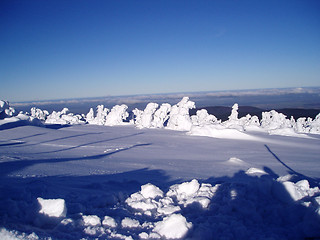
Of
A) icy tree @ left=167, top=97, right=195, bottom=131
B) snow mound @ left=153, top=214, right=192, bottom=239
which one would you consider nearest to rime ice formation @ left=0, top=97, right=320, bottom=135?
icy tree @ left=167, top=97, right=195, bottom=131

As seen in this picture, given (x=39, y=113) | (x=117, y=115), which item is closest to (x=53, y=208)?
(x=117, y=115)

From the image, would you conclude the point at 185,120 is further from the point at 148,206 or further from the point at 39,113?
the point at 39,113

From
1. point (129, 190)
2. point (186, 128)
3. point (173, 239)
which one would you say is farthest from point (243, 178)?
point (186, 128)

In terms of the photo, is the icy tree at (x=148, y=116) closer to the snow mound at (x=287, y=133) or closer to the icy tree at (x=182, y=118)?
the icy tree at (x=182, y=118)

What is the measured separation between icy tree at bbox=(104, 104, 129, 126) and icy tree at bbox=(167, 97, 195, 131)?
35.7 feet

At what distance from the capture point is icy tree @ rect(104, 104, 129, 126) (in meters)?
37.7

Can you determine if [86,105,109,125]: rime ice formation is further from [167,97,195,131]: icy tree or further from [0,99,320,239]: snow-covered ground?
[0,99,320,239]: snow-covered ground

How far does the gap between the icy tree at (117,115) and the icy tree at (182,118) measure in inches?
429

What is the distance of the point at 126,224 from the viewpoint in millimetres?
2969

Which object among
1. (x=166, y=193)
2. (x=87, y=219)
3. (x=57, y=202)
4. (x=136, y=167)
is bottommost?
(x=136, y=167)

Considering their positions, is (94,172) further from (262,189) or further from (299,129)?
(299,129)

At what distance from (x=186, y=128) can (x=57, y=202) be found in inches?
1028

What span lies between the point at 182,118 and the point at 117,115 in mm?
13910

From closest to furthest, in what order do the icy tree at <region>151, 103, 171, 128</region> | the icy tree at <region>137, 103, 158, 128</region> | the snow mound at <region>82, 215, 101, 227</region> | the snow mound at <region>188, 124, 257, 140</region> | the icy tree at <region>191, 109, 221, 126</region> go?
the snow mound at <region>82, 215, 101, 227</region> → the snow mound at <region>188, 124, 257, 140</region> → the icy tree at <region>137, 103, 158, 128</region> → the icy tree at <region>151, 103, 171, 128</region> → the icy tree at <region>191, 109, 221, 126</region>
